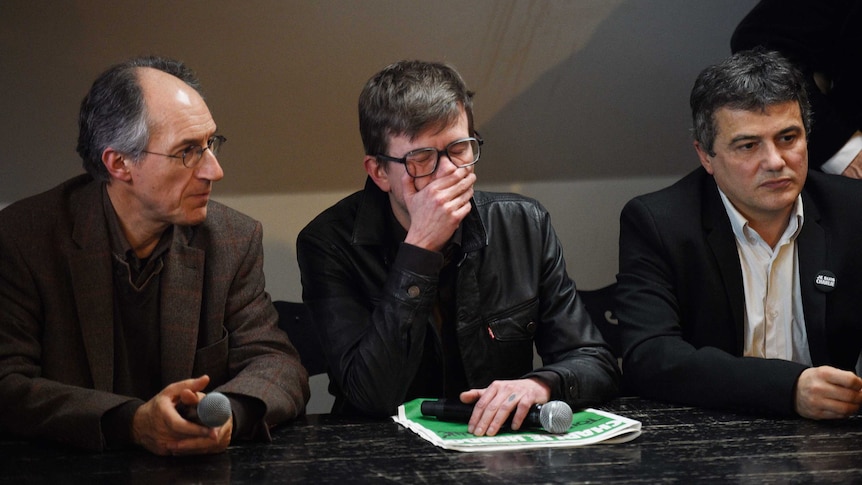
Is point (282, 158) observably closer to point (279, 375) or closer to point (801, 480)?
point (279, 375)

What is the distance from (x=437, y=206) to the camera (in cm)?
230

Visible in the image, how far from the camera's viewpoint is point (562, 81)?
3.39 m

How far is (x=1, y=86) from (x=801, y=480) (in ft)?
8.15

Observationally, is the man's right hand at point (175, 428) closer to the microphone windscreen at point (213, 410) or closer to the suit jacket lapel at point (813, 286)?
the microphone windscreen at point (213, 410)

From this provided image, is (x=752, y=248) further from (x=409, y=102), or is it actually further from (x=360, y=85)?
(x=360, y=85)

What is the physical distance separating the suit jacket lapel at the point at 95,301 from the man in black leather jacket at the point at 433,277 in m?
0.47

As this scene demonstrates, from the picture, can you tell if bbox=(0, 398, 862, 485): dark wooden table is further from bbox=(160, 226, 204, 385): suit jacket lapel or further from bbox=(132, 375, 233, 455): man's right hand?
bbox=(160, 226, 204, 385): suit jacket lapel

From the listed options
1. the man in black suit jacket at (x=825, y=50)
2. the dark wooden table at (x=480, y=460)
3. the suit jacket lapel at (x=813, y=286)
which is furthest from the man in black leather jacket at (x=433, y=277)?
the man in black suit jacket at (x=825, y=50)

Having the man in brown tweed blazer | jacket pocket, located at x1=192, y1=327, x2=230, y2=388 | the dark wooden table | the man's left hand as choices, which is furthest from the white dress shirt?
jacket pocket, located at x1=192, y1=327, x2=230, y2=388

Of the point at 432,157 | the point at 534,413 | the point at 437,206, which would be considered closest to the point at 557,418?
the point at 534,413

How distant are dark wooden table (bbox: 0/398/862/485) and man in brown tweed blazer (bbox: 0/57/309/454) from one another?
19 centimetres

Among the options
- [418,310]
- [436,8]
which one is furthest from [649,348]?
[436,8]

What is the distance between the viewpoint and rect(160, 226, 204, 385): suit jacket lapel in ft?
7.42

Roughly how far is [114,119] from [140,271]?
1.14 feet
